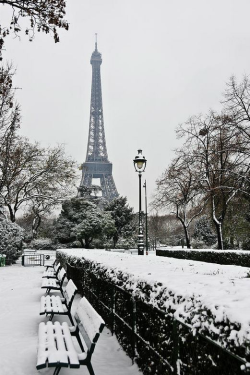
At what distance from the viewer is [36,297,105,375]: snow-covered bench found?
131 inches

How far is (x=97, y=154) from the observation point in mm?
77125

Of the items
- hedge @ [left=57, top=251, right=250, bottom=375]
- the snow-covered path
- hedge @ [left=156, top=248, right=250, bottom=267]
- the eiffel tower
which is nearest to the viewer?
hedge @ [left=57, top=251, right=250, bottom=375]

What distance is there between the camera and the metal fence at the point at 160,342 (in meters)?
2.46

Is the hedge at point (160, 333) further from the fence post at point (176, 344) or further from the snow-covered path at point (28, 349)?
the snow-covered path at point (28, 349)

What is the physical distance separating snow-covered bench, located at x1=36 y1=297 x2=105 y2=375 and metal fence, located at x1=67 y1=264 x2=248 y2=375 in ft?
2.04

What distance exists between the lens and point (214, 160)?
25250 mm

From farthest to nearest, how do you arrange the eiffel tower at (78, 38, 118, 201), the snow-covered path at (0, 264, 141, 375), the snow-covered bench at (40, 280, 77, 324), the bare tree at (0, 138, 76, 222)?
the eiffel tower at (78, 38, 118, 201) → the bare tree at (0, 138, 76, 222) → the snow-covered bench at (40, 280, 77, 324) → the snow-covered path at (0, 264, 141, 375)

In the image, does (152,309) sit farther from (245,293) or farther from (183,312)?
(245,293)

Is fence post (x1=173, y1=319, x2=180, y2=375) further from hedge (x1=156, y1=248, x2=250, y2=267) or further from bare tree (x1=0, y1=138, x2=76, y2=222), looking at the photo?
bare tree (x1=0, y1=138, x2=76, y2=222)

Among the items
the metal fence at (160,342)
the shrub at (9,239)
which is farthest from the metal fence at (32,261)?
the metal fence at (160,342)

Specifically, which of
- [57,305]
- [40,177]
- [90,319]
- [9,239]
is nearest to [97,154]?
[40,177]

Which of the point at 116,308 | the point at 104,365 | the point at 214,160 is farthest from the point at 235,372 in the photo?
the point at 214,160

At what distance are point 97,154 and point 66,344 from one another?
73929 mm

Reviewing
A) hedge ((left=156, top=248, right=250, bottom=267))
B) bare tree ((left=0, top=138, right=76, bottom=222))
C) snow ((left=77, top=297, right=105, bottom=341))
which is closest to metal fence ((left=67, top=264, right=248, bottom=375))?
snow ((left=77, top=297, right=105, bottom=341))
